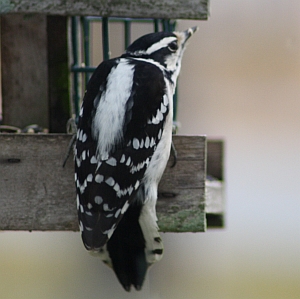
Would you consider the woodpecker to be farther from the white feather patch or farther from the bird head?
the bird head

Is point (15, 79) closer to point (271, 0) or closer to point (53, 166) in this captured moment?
point (53, 166)

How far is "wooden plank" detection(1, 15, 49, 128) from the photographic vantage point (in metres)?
3.15

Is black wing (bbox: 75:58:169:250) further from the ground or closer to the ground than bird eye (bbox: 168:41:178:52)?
closer to the ground

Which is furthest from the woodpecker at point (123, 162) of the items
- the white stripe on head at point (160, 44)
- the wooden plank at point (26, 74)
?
the wooden plank at point (26, 74)

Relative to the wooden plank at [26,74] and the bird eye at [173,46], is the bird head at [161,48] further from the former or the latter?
the wooden plank at [26,74]

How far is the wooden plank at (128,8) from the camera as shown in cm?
258

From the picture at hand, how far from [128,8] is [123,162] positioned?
0.56m

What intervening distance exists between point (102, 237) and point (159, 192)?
295mm

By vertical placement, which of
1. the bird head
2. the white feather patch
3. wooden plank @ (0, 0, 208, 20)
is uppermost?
wooden plank @ (0, 0, 208, 20)

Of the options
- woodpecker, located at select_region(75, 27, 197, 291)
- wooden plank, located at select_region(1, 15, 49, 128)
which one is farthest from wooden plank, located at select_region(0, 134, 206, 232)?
wooden plank, located at select_region(1, 15, 49, 128)

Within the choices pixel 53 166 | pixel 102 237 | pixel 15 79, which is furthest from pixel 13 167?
pixel 15 79

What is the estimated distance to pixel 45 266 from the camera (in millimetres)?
5641

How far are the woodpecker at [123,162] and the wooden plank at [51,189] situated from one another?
2.9 inches

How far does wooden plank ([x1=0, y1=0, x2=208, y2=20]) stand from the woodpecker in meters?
0.18
